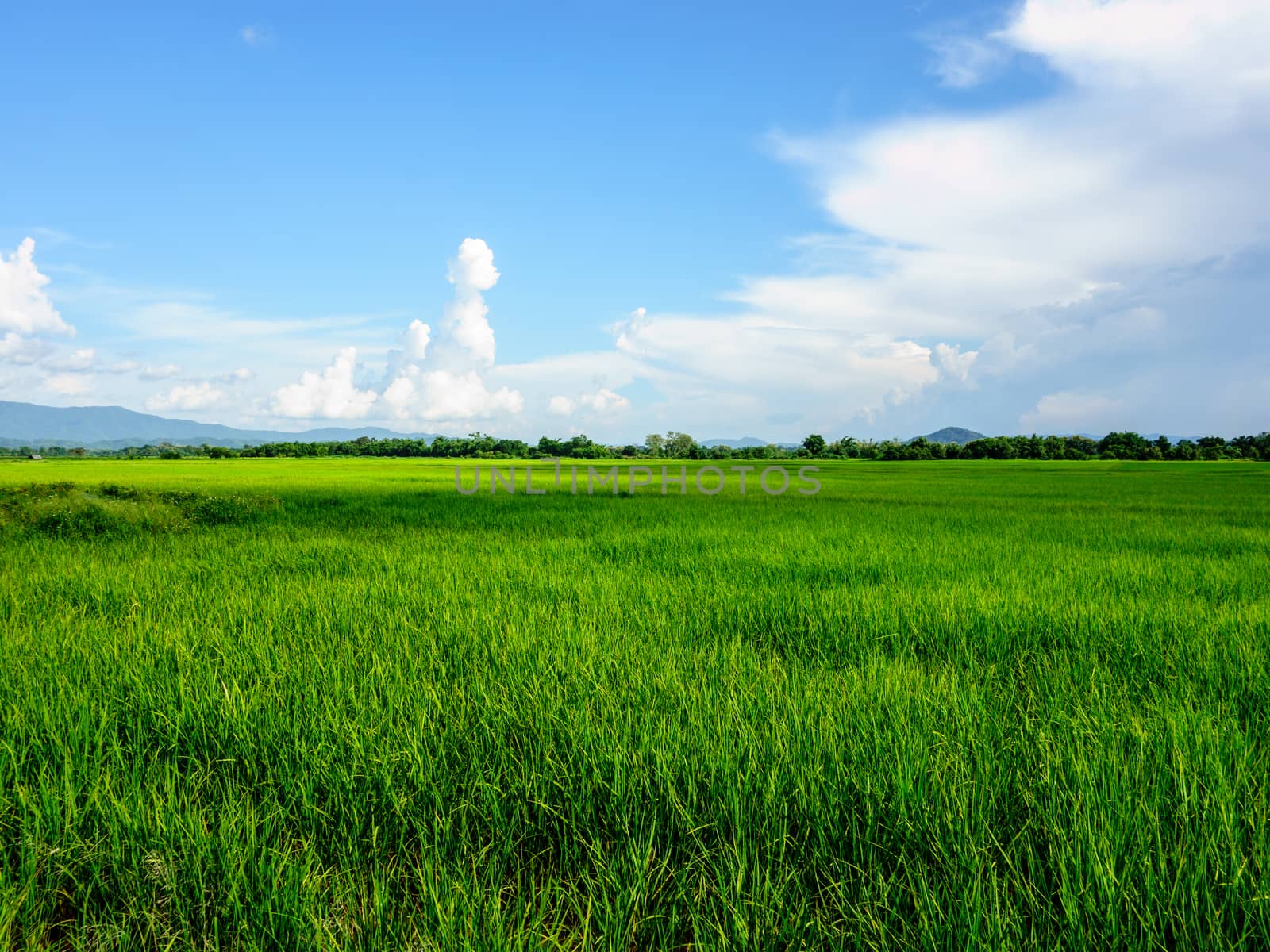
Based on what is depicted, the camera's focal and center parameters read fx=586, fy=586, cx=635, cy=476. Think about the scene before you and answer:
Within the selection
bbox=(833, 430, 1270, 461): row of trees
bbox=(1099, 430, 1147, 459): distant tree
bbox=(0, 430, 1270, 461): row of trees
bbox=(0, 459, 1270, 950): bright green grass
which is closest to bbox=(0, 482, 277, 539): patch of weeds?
bbox=(0, 459, 1270, 950): bright green grass

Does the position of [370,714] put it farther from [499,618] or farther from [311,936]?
[499,618]

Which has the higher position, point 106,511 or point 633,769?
point 106,511

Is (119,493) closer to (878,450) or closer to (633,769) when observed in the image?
(633,769)

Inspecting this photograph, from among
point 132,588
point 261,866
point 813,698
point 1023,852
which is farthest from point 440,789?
point 132,588

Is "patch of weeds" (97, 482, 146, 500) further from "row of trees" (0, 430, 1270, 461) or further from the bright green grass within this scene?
"row of trees" (0, 430, 1270, 461)

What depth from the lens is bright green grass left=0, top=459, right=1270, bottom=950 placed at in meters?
1.33

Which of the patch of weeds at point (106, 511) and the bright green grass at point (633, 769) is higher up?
the patch of weeds at point (106, 511)

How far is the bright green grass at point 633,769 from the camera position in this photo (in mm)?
1326

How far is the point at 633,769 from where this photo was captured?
1.77m

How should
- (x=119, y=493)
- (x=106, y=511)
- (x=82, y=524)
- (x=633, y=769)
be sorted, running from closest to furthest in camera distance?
(x=633, y=769) < (x=82, y=524) < (x=106, y=511) < (x=119, y=493)

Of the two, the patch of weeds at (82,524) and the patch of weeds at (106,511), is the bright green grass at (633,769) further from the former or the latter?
the patch of weeds at (106,511)

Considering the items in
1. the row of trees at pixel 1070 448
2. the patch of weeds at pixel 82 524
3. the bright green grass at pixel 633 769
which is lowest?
the bright green grass at pixel 633 769

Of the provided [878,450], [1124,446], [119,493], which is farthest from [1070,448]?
[119,493]

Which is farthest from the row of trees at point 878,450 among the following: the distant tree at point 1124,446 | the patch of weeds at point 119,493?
the patch of weeds at point 119,493
